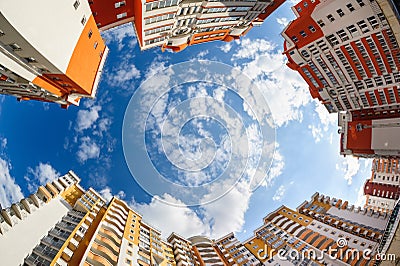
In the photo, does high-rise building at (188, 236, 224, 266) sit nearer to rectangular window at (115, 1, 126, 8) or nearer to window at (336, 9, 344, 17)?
rectangular window at (115, 1, 126, 8)

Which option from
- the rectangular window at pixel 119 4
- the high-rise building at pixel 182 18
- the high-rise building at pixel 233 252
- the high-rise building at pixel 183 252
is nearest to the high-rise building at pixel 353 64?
the high-rise building at pixel 182 18

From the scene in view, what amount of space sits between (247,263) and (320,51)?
49033mm

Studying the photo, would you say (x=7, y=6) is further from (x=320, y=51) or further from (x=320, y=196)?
(x=320, y=196)

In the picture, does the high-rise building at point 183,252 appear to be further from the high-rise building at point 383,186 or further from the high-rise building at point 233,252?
the high-rise building at point 383,186

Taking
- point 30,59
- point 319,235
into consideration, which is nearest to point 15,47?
point 30,59

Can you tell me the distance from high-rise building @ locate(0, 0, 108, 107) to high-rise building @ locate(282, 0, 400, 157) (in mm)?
36661

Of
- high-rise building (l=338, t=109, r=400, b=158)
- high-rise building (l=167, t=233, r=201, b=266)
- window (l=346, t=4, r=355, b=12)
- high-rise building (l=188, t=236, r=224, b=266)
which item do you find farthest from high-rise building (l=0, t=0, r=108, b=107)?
high-rise building (l=338, t=109, r=400, b=158)

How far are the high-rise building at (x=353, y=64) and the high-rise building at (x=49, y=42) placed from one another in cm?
3666

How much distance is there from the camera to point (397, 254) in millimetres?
22594

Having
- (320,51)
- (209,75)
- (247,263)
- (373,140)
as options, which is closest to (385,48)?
(320,51)

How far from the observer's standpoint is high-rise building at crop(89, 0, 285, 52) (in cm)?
2783

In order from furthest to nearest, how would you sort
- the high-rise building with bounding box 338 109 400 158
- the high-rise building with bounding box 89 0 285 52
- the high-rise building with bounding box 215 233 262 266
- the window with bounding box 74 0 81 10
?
the high-rise building with bounding box 215 233 262 266 → the high-rise building with bounding box 338 109 400 158 → the high-rise building with bounding box 89 0 285 52 → the window with bounding box 74 0 81 10

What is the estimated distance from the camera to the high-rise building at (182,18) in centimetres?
2783

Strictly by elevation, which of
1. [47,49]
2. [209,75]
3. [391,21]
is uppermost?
[391,21]
